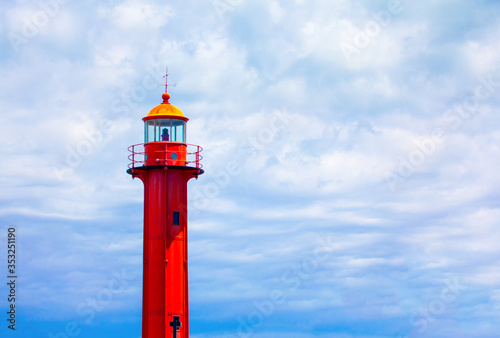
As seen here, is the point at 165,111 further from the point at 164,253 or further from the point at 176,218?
the point at 164,253

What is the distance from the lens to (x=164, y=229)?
76938mm

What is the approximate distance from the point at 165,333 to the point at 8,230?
41.1 feet

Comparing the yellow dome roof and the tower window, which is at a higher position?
the yellow dome roof

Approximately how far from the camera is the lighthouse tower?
250ft

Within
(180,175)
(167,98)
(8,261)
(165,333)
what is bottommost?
(165,333)

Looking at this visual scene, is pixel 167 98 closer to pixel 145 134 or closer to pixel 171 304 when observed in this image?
pixel 145 134

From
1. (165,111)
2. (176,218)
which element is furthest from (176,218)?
(165,111)

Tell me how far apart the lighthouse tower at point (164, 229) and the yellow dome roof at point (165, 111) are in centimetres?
7


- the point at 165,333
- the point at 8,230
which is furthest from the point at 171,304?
the point at 8,230

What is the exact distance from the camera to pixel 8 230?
7862 cm

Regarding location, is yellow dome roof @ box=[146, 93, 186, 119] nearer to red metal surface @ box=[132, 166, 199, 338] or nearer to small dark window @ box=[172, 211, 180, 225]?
red metal surface @ box=[132, 166, 199, 338]

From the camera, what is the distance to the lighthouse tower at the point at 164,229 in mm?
76312

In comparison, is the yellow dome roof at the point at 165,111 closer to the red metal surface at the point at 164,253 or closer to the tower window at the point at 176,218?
the red metal surface at the point at 164,253

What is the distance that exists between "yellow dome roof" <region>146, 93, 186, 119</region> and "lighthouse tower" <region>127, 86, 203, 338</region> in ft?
0.21
